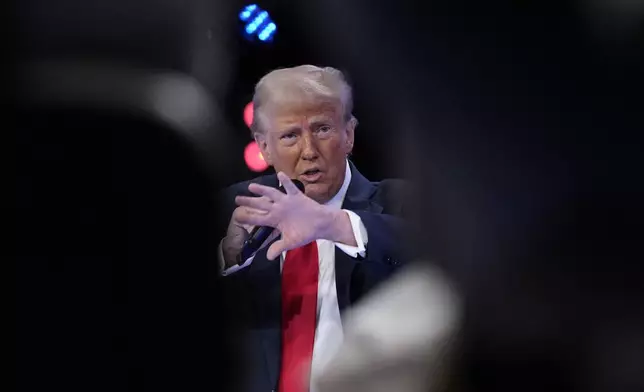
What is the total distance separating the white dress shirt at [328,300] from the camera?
5.46 ft

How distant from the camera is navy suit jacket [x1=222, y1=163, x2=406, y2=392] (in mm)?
1681

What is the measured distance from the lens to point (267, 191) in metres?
1.66

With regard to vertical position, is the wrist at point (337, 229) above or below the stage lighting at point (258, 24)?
below

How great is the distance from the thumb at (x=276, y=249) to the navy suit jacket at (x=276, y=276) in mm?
45

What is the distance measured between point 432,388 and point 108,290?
0.89 metres

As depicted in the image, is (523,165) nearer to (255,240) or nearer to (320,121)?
(320,121)

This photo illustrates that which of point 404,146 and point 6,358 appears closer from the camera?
point 6,358

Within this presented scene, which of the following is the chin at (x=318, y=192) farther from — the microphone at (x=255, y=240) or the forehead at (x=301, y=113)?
the forehead at (x=301, y=113)

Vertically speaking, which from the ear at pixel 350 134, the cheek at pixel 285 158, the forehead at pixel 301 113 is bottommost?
the cheek at pixel 285 158

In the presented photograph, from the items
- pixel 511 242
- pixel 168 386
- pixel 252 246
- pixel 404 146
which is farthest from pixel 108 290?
pixel 511 242

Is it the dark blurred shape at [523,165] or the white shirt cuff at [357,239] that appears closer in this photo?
the white shirt cuff at [357,239]

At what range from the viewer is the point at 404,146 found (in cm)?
178

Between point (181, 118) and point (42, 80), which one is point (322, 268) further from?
point (42, 80)

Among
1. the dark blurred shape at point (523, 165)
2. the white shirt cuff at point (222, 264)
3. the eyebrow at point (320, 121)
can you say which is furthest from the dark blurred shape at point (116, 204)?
the dark blurred shape at point (523, 165)
